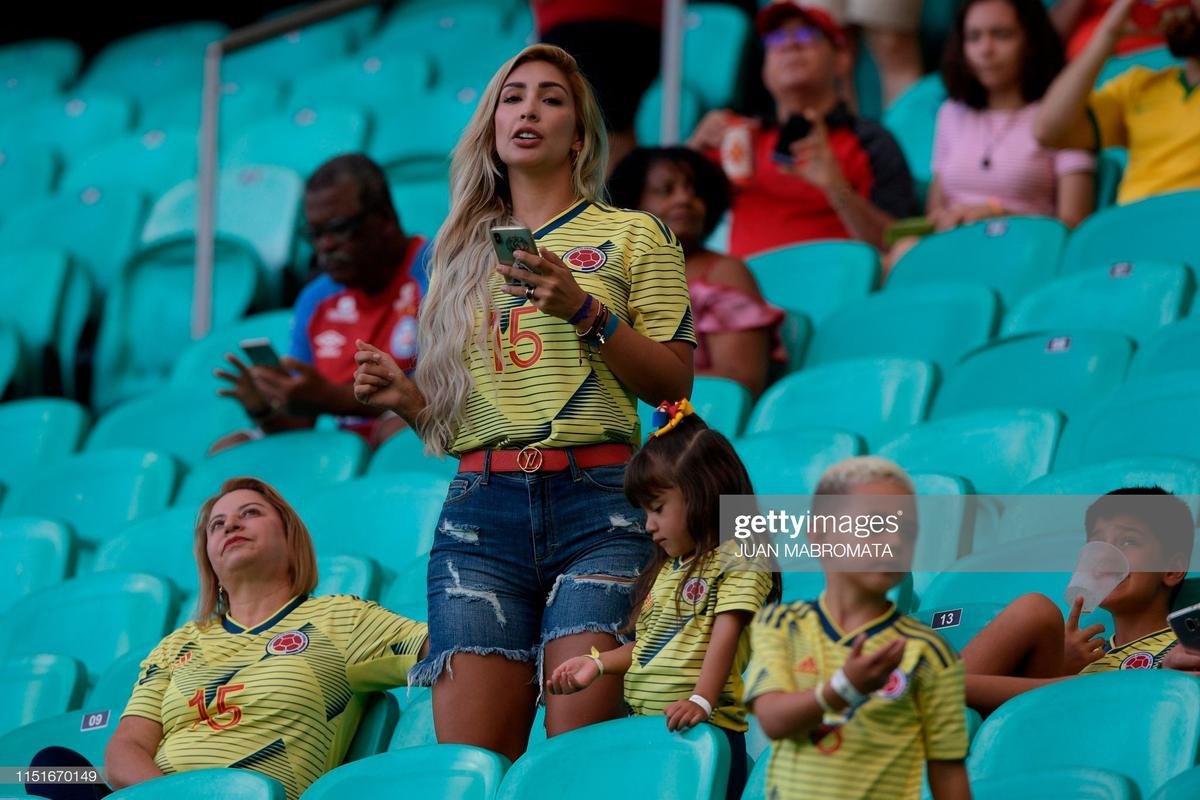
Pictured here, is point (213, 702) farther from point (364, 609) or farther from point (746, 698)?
point (746, 698)

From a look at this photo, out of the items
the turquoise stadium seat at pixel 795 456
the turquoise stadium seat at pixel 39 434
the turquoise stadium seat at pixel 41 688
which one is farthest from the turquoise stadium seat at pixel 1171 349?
the turquoise stadium seat at pixel 39 434

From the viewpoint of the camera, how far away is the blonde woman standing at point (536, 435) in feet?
9.43

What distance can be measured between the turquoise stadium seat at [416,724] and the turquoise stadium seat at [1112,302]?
1824 millimetres

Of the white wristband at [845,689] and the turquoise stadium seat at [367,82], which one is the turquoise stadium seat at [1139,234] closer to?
the white wristband at [845,689]

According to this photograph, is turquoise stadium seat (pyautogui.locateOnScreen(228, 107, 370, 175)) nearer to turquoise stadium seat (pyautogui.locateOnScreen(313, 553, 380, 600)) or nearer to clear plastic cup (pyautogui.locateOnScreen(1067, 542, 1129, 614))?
turquoise stadium seat (pyautogui.locateOnScreen(313, 553, 380, 600))

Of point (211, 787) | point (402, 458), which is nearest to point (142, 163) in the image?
point (402, 458)

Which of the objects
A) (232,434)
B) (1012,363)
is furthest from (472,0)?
(1012,363)

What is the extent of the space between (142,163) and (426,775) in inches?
220

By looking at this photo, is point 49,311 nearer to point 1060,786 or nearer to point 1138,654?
point 1138,654

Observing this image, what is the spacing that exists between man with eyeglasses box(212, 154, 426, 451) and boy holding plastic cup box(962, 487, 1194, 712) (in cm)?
209

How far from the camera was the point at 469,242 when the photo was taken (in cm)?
308

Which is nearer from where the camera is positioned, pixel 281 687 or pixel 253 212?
pixel 281 687

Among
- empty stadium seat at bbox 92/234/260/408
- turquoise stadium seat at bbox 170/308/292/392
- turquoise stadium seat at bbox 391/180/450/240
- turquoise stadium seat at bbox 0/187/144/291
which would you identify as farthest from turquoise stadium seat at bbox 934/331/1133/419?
turquoise stadium seat at bbox 0/187/144/291

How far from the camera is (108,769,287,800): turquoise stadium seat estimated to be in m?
2.96
